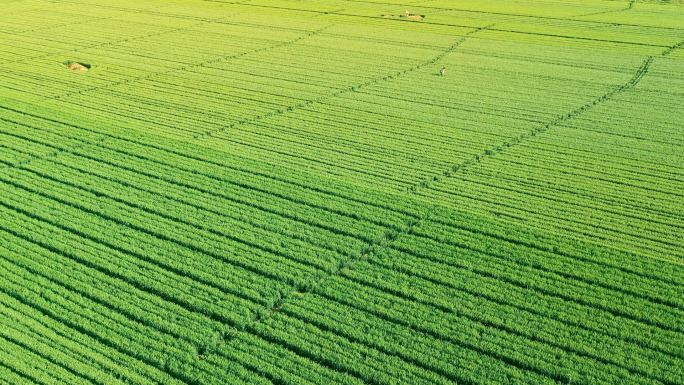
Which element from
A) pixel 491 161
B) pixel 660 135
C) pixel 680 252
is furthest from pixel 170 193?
pixel 660 135

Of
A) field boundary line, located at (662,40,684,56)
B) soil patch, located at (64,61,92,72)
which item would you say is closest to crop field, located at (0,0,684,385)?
soil patch, located at (64,61,92,72)

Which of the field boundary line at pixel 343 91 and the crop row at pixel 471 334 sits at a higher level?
the field boundary line at pixel 343 91

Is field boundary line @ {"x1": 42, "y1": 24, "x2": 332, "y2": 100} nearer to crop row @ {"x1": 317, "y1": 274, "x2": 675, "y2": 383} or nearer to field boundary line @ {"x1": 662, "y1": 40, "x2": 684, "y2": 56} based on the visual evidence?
crop row @ {"x1": 317, "y1": 274, "x2": 675, "y2": 383}

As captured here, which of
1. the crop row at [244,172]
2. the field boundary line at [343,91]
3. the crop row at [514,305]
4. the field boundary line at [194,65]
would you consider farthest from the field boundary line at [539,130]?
the field boundary line at [194,65]

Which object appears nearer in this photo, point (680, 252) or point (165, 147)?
point (680, 252)

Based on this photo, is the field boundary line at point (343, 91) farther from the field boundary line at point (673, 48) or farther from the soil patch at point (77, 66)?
the soil patch at point (77, 66)

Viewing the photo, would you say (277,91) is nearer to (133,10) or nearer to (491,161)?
(491,161)
